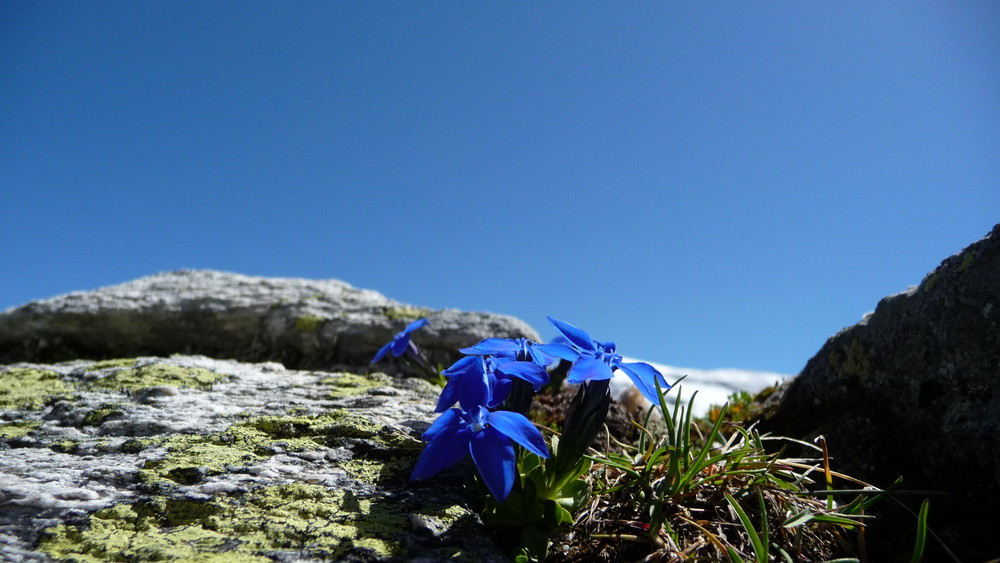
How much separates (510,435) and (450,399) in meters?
0.41

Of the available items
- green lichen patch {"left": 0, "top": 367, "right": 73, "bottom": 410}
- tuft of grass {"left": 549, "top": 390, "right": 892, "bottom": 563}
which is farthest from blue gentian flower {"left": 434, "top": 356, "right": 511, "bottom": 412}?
green lichen patch {"left": 0, "top": 367, "right": 73, "bottom": 410}

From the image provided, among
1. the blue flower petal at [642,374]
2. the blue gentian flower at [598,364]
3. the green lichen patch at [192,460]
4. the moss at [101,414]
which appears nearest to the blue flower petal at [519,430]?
the blue gentian flower at [598,364]

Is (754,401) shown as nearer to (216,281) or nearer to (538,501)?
(538,501)

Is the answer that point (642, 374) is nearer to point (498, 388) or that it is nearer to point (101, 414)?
point (498, 388)

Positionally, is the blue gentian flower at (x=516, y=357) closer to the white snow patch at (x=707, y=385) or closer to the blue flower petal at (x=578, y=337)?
the blue flower petal at (x=578, y=337)

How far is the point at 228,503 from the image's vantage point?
2.31m

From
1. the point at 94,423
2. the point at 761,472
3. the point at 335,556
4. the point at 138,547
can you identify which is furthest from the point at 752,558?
the point at 94,423

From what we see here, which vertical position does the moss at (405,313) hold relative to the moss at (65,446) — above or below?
above

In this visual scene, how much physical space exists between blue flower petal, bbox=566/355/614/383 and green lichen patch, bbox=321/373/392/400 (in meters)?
2.07

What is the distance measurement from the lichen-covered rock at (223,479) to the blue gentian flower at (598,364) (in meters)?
0.75

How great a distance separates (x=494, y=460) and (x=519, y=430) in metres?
0.13

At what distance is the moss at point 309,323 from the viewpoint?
634 centimetres

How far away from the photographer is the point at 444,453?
2.00 meters

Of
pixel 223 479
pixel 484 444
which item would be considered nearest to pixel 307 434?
pixel 223 479
